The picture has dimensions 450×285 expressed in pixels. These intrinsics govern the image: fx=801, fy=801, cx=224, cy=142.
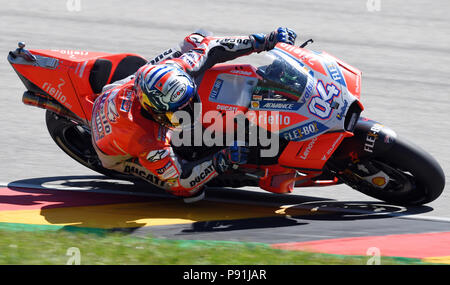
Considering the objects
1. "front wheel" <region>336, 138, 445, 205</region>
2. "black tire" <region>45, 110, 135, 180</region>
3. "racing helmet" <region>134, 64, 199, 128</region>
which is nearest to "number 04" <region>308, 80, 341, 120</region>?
"front wheel" <region>336, 138, 445, 205</region>

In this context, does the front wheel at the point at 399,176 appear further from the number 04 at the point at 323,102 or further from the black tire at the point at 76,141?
the black tire at the point at 76,141

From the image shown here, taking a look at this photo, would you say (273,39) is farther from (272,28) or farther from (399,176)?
(272,28)

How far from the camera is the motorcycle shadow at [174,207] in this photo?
6.45 m

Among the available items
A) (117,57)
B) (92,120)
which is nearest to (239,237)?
(92,120)

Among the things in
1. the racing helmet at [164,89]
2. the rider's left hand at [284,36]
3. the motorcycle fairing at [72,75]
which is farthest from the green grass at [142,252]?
the rider's left hand at [284,36]

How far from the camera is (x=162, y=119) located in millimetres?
6188

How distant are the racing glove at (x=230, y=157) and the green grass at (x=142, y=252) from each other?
1.97ft

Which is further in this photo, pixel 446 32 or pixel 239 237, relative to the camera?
pixel 446 32

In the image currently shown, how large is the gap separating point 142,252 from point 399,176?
7.35ft

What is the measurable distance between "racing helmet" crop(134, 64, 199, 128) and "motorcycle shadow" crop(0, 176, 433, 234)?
937 millimetres

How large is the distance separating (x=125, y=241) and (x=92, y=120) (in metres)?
1.26

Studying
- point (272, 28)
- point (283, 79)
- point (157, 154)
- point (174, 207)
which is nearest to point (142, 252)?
point (157, 154)
